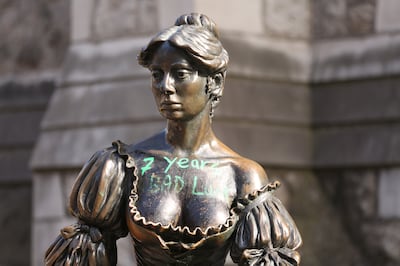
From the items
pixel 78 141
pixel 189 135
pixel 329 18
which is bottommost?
pixel 78 141

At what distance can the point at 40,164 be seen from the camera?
7715 millimetres

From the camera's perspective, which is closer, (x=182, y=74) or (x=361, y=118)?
(x=182, y=74)

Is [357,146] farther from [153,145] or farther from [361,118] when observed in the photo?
[153,145]

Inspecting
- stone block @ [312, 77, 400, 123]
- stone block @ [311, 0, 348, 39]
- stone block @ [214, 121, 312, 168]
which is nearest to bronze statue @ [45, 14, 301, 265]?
stone block @ [214, 121, 312, 168]

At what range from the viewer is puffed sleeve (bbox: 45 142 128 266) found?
12.3 feet

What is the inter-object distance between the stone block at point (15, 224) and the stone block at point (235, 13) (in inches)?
82.3

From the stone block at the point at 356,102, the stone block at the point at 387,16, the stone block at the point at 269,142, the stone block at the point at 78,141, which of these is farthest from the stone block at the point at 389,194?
the stone block at the point at 78,141

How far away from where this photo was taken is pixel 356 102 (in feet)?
25.3

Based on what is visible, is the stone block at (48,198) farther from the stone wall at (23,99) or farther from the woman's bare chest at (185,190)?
the woman's bare chest at (185,190)

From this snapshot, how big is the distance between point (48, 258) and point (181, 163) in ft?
1.60

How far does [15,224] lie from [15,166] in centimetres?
40

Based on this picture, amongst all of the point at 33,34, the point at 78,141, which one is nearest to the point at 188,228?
the point at 78,141

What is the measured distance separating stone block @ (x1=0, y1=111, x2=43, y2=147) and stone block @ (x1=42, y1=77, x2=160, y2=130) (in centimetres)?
89

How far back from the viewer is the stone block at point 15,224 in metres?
8.74
